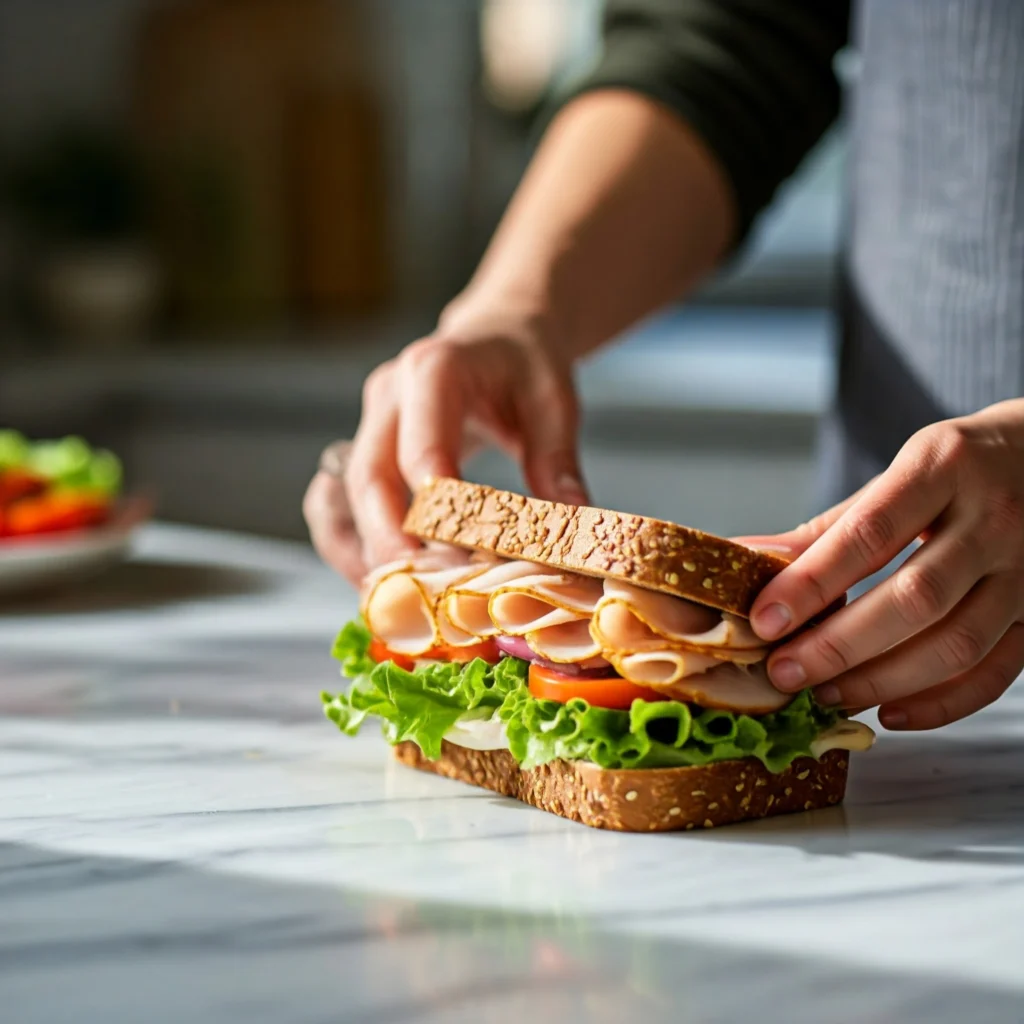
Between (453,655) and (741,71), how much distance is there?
4.28 ft

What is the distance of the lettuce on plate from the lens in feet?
4.04

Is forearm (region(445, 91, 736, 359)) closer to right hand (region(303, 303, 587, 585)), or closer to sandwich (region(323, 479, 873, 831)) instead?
right hand (region(303, 303, 587, 585))

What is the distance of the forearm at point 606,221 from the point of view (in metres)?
2.09

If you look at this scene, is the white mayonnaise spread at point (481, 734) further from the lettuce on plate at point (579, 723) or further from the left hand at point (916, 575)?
the left hand at point (916, 575)

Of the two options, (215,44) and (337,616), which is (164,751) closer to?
(337,616)

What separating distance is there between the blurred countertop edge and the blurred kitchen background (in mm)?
14

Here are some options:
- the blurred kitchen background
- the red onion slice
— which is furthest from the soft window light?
the red onion slice

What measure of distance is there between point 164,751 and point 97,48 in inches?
196

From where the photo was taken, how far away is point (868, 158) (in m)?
2.18

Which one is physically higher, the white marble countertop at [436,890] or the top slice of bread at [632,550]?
the top slice of bread at [632,550]

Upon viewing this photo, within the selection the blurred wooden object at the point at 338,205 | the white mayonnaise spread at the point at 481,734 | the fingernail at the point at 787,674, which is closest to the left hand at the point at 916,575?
the fingernail at the point at 787,674

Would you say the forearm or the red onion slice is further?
the forearm

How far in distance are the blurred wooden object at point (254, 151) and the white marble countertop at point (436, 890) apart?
432 cm

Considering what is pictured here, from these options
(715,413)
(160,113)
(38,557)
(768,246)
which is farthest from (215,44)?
(38,557)
